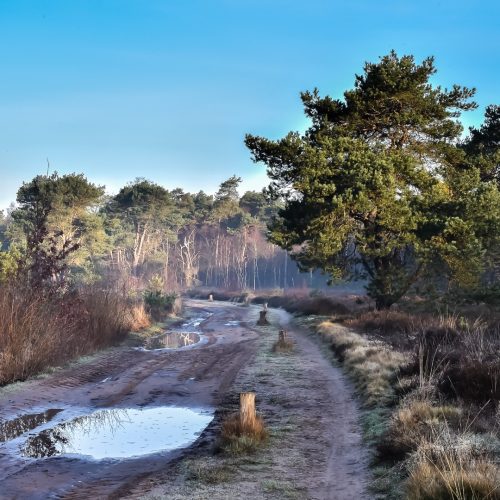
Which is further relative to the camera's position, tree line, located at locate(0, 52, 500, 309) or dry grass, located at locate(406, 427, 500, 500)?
tree line, located at locate(0, 52, 500, 309)

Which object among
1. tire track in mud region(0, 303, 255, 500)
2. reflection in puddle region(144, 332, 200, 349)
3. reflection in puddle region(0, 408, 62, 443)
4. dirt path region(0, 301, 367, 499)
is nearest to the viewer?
dirt path region(0, 301, 367, 499)

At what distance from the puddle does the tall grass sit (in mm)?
3592

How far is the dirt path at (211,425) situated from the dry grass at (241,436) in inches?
8.9

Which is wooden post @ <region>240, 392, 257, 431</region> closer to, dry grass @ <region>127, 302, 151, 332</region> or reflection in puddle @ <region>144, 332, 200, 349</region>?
reflection in puddle @ <region>144, 332, 200, 349</region>

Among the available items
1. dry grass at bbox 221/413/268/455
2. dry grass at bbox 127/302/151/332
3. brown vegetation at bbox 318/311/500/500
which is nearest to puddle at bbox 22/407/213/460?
dry grass at bbox 221/413/268/455

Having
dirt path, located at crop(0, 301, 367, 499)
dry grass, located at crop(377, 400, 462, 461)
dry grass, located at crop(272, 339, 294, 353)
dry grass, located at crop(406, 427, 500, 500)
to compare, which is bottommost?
dry grass, located at crop(272, 339, 294, 353)

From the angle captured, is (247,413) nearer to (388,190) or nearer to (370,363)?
(370,363)

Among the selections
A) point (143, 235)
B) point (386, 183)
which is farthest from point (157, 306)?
point (143, 235)

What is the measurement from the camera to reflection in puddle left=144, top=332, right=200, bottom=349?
2230 centimetres

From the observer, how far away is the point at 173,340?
81.1ft

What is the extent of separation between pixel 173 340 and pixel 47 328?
1076 cm

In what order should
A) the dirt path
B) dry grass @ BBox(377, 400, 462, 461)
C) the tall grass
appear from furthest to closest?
the tall grass
dry grass @ BBox(377, 400, 462, 461)
the dirt path

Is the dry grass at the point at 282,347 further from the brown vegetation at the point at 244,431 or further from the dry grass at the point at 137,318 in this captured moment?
the brown vegetation at the point at 244,431

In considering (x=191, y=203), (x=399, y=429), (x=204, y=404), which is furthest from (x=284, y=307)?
(x=399, y=429)
